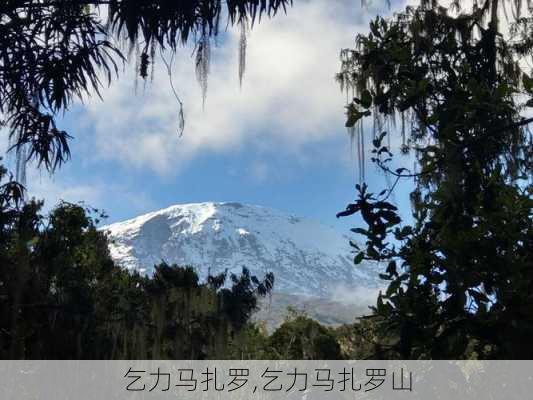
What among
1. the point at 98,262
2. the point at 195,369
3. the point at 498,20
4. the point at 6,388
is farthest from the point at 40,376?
the point at 498,20

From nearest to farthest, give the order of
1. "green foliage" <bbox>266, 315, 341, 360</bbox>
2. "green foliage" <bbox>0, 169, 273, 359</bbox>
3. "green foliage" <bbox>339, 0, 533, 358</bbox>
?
"green foliage" <bbox>339, 0, 533, 358</bbox> → "green foliage" <bbox>0, 169, 273, 359</bbox> → "green foliage" <bbox>266, 315, 341, 360</bbox>

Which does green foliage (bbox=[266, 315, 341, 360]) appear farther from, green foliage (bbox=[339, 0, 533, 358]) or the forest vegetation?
green foliage (bbox=[339, 0, 533, 358])

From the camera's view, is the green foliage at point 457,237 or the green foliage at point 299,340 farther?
the green foliage at point 299,340

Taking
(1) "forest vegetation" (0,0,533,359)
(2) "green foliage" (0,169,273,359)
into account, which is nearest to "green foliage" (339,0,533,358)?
(1) "forest vegetation" (0,0,533,359)

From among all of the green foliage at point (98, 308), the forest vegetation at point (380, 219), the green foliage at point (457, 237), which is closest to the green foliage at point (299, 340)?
the forest vegetation at point (380, 219)

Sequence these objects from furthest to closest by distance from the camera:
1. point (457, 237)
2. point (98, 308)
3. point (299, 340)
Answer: point (299, 340), point (98, 308), point (457, 237)

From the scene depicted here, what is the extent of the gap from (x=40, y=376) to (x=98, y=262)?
3.20m

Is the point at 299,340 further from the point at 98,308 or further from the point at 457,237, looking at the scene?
the point at 457,237

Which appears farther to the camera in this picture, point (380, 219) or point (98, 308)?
point (98, 308)

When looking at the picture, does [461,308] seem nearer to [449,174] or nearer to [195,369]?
[449,174]

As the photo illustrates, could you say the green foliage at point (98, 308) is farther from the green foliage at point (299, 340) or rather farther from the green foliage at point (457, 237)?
the green foliage at point (457, 237)

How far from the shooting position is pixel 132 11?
4.51m

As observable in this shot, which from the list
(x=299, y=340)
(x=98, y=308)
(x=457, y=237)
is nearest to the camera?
(x=457, y=237)

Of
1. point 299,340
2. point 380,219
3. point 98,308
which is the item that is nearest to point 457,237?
point 380,219
